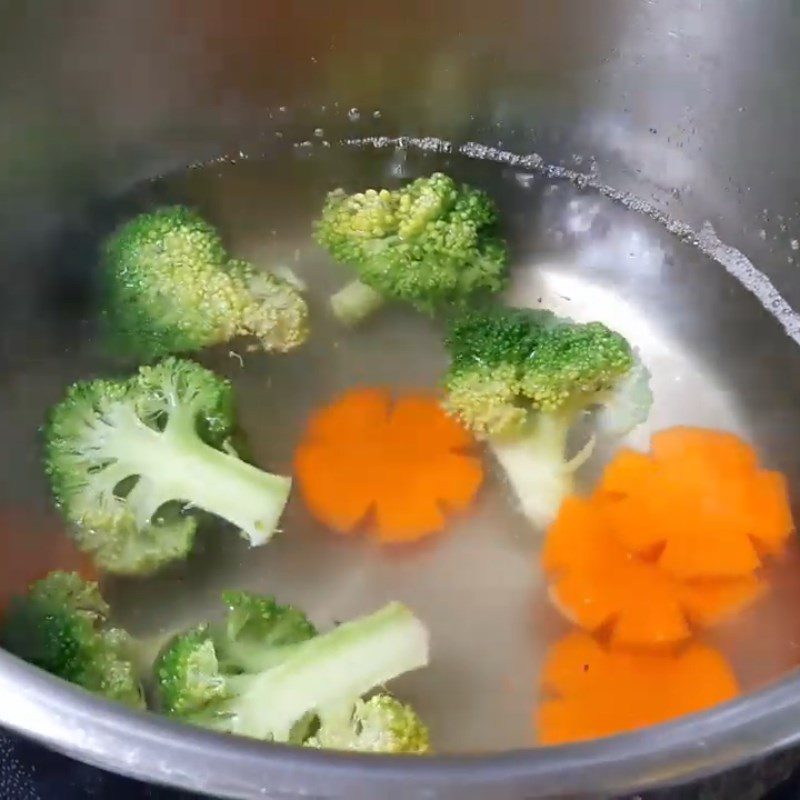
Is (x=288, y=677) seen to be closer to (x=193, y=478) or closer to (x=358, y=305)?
(x=193, y=478)

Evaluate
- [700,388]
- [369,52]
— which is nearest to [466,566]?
[700,388]

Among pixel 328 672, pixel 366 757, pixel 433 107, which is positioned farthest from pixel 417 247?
pixel 366 757

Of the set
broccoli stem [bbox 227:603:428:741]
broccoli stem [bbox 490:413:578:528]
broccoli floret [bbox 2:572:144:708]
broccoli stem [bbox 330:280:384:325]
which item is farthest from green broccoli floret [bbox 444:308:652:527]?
broccoli floret [bbox 2:572:144:708]

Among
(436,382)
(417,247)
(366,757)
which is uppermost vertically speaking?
(366,757)

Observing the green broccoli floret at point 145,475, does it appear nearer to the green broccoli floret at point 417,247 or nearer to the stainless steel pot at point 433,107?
the stainless steel pot at point 433,107

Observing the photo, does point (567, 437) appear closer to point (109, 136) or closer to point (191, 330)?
point (191, 330)

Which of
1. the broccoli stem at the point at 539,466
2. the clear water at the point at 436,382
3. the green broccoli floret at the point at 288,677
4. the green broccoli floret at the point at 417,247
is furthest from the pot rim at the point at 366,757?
the green broccoli floret at the point at 417,247

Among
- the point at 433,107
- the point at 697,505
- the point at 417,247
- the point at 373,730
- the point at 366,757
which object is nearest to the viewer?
the point at 366,757
